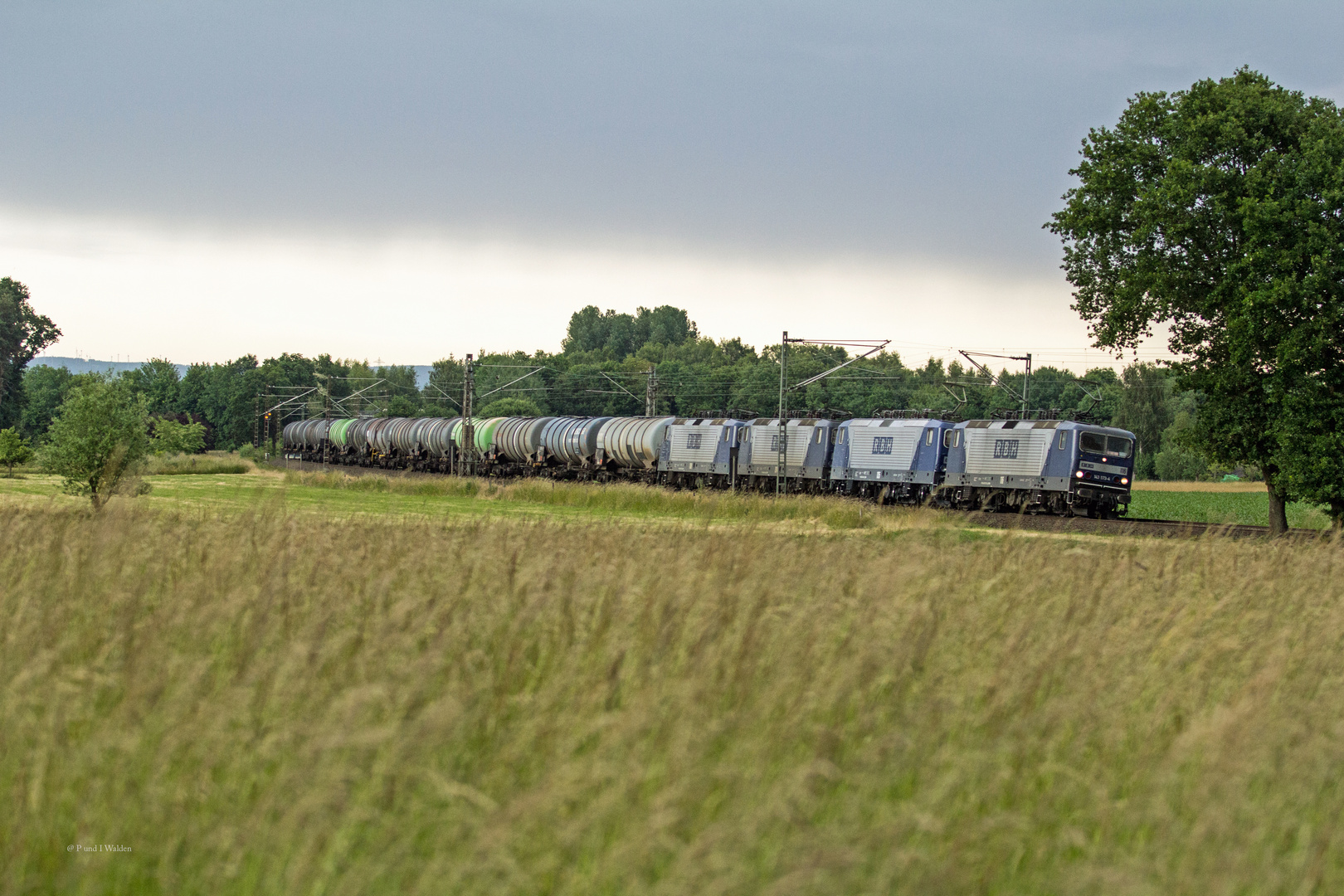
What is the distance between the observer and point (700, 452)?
48.1 m

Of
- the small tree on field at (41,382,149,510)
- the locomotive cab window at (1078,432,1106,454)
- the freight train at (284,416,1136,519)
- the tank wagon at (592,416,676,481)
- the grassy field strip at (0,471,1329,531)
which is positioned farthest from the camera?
the tank wagon at (592,416,676,481)

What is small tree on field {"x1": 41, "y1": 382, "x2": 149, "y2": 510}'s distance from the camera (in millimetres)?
25594

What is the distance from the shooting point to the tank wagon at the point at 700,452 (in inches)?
1857

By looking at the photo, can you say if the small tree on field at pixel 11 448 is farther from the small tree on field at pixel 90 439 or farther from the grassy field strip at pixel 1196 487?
the grassy field strip at pixel 1196 487

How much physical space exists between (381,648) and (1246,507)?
4841cm

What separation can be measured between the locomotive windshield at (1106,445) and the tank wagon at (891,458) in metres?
5.06

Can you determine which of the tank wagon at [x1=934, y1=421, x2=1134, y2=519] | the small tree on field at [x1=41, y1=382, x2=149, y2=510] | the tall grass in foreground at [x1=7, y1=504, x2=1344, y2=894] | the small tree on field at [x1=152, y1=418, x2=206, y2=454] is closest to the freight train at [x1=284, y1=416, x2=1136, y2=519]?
the tank wagon at [x1=934, y1=421, x2=1134, y2=519]

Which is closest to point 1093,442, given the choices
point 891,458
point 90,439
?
point 891,458

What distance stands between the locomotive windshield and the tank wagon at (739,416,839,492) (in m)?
10.5

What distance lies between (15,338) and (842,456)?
7167cm

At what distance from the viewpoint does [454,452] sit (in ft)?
207

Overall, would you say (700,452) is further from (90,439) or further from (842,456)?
(90,439)

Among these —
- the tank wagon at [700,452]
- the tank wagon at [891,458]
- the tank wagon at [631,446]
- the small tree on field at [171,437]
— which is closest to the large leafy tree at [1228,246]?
the tank wagon at [891,458]

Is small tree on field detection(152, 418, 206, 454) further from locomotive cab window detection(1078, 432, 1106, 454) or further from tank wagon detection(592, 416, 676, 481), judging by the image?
locomotive cab window detection(1078, 432, 1106, 454)
